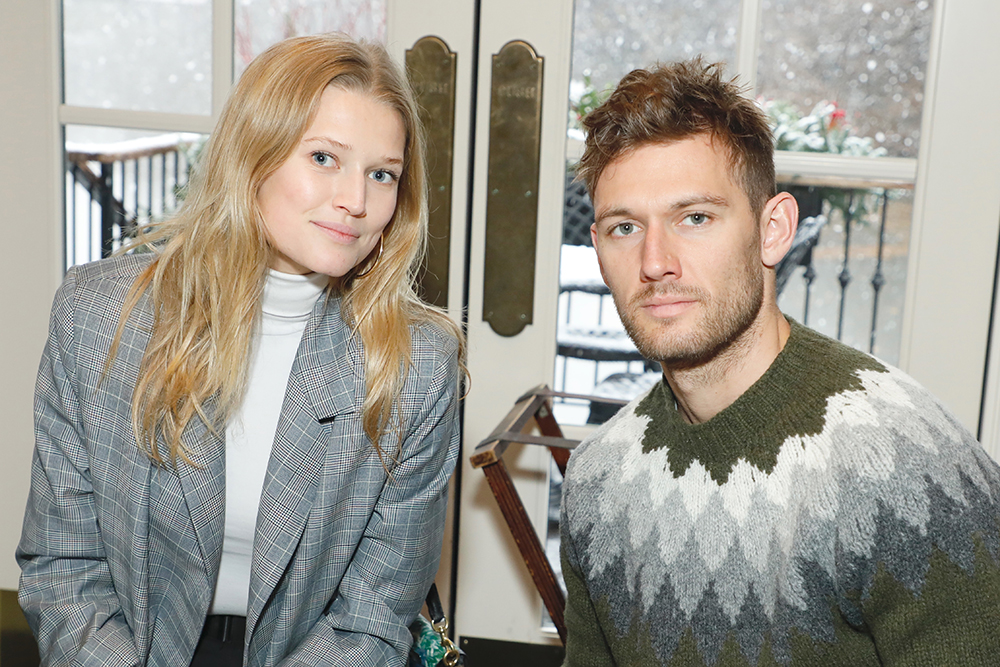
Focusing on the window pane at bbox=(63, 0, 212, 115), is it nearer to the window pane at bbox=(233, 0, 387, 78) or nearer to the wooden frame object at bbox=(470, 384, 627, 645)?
the window pane at bbox=(233, 0, 387, 78)

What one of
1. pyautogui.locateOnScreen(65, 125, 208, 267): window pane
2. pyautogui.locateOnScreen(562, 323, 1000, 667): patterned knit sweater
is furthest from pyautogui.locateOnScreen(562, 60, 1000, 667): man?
pyautogui.locateOnScreen(65, 125, 208, 267): window pane

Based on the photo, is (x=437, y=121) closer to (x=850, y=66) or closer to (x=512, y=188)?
(x=512, y=188)

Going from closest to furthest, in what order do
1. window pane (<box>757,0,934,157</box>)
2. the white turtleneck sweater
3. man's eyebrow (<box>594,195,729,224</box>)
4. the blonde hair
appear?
1. man's eyebrow (<box>594,195,729,224</box>)
2. the blonde hair
3. the white turtleneck sweater
4. window pane (<box>757,0,934,157</box>)

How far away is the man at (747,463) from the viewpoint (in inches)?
35.3

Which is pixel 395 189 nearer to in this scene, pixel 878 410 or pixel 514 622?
pixel 878 410

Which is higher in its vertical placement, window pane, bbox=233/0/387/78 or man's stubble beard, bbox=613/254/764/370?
window pane, bbox=233/0/387/78

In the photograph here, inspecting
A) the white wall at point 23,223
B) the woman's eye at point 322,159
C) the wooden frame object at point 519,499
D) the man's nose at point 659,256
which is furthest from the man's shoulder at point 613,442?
the white wall at point 23,223

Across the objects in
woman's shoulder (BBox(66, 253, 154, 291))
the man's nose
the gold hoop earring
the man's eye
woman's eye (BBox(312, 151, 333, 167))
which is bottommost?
woman's shoulder (BBox(66, 253, 154, 291))

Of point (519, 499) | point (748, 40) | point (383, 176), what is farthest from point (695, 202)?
point (748, 40)

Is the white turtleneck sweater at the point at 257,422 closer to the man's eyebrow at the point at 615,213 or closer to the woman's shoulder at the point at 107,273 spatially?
the woman's shoulder at the point at 107,273

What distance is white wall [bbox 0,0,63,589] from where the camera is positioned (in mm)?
1748

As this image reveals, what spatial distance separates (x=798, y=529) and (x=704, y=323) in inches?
10.3

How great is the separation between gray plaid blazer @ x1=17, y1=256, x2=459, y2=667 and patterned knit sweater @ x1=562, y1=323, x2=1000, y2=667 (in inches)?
11.3

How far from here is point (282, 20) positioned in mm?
1721
